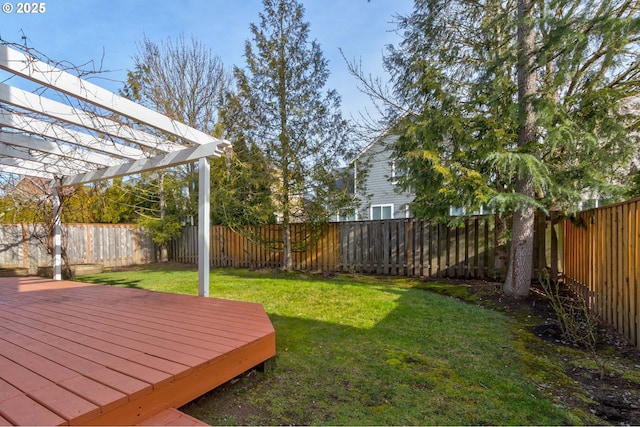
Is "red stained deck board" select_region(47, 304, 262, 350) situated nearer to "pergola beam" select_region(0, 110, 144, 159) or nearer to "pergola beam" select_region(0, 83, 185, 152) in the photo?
"pergola beam" select_region(0, 83, 185, 152)

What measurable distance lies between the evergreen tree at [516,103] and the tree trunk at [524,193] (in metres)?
0.02

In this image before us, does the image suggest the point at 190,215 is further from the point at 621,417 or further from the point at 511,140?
the point at 621,417

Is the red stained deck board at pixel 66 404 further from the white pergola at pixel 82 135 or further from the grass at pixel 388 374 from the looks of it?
the white pergola at pixel 82 135

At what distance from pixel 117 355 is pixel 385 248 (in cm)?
664

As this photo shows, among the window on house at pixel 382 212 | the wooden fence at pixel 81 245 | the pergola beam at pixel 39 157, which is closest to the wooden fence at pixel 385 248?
the wooden fence at pixel 81 245

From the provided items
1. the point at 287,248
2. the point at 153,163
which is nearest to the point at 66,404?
the point at 153,163

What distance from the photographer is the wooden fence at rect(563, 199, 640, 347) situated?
3027 mm

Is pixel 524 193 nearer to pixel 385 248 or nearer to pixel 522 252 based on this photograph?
pixel 522 252

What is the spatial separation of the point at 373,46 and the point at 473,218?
4237mm

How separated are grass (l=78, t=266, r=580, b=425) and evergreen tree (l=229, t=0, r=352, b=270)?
4089mm

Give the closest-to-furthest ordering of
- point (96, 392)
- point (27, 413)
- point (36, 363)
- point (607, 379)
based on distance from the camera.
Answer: point (27, 413), point (96, 392), point (36, 363), point (607, 379)

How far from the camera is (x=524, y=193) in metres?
4.98

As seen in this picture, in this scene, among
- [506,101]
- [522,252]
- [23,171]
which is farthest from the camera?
[23,171]

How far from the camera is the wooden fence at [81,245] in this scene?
905cm
